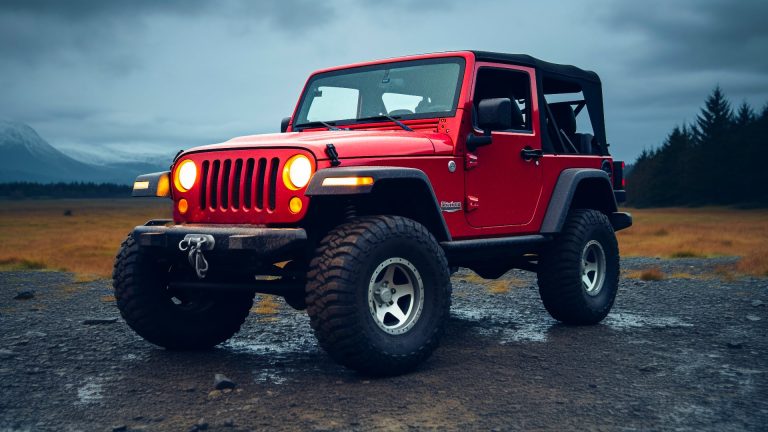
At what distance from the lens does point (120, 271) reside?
5527 mm

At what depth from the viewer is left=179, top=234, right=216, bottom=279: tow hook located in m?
4.73

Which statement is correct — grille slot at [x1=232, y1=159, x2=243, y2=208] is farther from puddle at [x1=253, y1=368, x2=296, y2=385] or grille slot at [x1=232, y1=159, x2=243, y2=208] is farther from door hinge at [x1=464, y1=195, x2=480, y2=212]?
door hinge at [x1=464, y1=195, x2=480, y2=212]

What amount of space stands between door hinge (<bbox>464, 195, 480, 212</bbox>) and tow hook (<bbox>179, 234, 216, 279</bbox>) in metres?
2.06

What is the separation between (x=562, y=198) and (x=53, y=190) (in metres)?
151

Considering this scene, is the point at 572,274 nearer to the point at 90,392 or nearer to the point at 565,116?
Answer: the point at 565,116

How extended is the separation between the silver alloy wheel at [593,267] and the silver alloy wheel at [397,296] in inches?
105

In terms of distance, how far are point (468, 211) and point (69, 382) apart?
10.1ft

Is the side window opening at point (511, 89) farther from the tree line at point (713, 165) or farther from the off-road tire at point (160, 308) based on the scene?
the tree line at point (713, 165)

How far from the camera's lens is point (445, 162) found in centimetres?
559

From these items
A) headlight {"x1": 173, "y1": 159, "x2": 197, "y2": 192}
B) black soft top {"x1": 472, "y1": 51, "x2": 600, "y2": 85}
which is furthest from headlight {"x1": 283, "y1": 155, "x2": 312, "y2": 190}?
black soft top {"x1": 472, "y1": 51, "x2": 600, "y2": 85}

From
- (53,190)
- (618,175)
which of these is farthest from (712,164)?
(53,190)

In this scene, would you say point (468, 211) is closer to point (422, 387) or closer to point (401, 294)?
point (401, 294)

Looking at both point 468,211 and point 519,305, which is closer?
point 468,211

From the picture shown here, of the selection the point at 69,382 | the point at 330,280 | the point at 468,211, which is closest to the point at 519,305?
the point at 468,211
